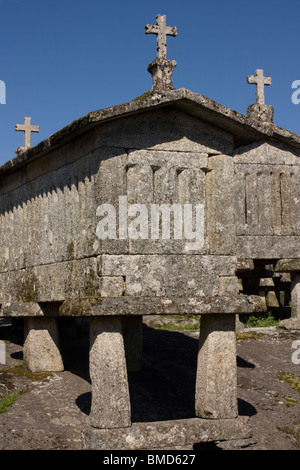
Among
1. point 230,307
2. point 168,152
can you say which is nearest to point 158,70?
point 168,152

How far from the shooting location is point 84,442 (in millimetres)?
6332

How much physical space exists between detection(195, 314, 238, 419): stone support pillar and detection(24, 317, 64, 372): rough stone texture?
2.97m

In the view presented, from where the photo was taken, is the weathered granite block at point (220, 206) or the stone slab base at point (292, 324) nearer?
the weathered granite block at point (220, 206)

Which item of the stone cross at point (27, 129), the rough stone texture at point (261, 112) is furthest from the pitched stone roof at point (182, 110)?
the stone cross at point (27, 129)

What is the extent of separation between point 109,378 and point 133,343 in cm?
318

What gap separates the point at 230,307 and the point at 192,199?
4.01 feet

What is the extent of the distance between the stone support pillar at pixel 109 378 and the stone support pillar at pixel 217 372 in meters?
0.85

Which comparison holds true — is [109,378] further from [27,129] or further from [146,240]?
[27,129]

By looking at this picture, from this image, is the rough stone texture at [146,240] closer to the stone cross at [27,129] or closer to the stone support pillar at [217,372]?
the stone support pillar at [217,372]

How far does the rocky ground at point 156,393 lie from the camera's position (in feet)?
22.9

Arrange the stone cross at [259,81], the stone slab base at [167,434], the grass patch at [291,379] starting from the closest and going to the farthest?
1. the stone slab base at [167,434]
2. the grass patch at [291,379]
3. the stone cross at [259,81]

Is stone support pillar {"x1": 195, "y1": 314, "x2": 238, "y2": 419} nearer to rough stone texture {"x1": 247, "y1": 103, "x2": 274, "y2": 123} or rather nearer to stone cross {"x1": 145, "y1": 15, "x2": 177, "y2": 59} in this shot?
stone cross {"x1": 145, "y1": 15, "x2": 177, "y2": 59}

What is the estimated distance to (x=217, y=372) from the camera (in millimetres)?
6750

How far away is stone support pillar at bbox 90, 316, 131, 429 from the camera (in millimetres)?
6348
